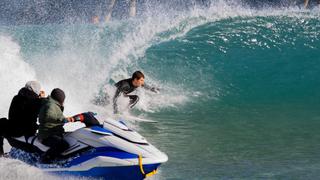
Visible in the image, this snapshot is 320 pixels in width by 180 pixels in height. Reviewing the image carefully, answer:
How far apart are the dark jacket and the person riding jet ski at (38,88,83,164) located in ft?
0.79

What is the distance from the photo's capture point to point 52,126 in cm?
748

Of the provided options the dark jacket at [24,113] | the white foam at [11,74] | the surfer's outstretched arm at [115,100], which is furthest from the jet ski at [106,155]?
the white foam at [11,74]

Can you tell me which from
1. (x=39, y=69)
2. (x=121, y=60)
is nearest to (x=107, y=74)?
(x=121, y=60)

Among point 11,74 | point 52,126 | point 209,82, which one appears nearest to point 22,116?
point 52,126

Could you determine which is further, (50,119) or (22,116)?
(22,116)

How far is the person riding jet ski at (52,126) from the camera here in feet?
24.3

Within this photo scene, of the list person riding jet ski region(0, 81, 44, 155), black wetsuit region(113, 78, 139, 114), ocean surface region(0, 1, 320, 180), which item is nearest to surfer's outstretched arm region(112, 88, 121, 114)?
black wetsuit region(113, 78, 139, 114)

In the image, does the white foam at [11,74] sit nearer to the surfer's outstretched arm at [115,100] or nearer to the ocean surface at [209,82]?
the ocean surface at [209,82]

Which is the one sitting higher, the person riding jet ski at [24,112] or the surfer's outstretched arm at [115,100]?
the person riding jet ski at [24,112]

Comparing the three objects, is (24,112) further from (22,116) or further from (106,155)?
(106,155)

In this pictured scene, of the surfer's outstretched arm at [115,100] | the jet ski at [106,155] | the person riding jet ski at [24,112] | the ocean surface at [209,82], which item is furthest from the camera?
the surfer's outstretched arm at [115,100]

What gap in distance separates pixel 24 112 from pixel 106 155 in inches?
52.3

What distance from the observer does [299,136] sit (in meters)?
10.1

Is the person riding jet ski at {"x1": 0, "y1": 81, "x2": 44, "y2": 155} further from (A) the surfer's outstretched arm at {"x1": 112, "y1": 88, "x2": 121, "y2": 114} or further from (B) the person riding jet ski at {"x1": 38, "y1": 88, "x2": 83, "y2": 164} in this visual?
(A) the surfer's outstretched arm at {"x1": 112, "y1": 88, "x2": 121, "y2": 114}
